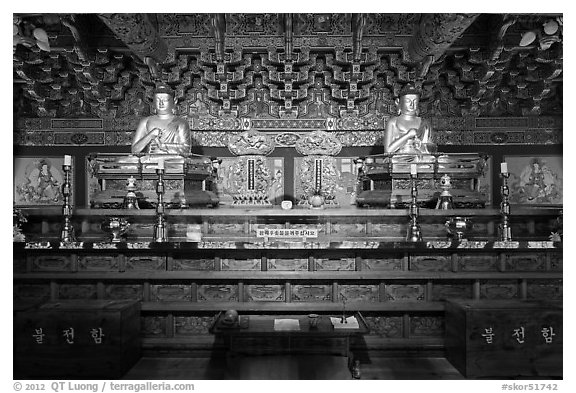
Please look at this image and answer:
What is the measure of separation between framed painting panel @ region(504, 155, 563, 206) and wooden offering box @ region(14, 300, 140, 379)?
504 cm

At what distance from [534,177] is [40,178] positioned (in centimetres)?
629

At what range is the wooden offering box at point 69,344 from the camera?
10.8 feet

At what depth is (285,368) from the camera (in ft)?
10.4

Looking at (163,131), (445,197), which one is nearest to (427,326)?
(445,197)

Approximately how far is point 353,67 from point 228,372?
3.73m

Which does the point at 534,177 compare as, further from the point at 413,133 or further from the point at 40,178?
the point at 40,178

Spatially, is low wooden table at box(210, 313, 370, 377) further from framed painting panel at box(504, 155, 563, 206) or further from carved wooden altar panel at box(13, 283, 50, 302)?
framed painting panel at box(504, 155, 563, 206)

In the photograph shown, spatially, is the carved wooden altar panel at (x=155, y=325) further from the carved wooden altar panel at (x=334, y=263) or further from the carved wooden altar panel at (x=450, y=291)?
the carved wooden altar panel at (x=450, y=291)

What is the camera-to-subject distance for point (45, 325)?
131 inches

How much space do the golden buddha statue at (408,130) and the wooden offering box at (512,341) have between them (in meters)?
→ 2.30

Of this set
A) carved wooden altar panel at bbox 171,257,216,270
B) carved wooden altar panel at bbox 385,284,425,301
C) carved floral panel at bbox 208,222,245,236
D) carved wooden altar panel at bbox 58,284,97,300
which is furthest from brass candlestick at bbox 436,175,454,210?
carved wooden altar panel at bbox 58,284,97,300

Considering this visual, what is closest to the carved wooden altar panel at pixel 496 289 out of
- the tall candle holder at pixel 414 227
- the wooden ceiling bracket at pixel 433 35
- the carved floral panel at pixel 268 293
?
the tall candle holder at pixel 414 227

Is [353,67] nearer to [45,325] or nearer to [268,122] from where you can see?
[268,122]
